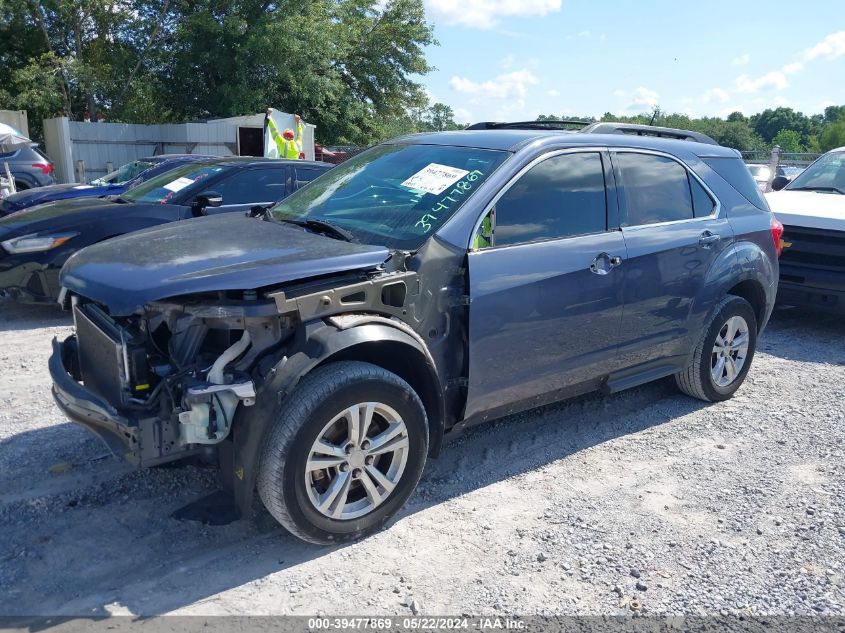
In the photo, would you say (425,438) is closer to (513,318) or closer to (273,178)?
(513,318)

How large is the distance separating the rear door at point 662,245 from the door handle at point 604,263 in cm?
12

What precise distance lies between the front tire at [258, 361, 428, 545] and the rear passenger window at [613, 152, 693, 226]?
6.66 feet

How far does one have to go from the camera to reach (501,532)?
3.61m

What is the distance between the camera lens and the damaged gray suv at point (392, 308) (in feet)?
10.2

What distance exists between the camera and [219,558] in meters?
3.32

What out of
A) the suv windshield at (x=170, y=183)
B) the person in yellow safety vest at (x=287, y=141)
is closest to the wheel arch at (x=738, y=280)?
the suv windshield at (x=170, y=183)

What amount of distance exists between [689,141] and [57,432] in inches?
187

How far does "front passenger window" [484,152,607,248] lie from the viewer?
3965 millimetres

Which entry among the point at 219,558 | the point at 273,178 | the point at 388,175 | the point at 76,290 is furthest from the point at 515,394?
the point at 273,178

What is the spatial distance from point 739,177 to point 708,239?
82 cm

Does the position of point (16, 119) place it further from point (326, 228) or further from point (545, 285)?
point (545, 285)

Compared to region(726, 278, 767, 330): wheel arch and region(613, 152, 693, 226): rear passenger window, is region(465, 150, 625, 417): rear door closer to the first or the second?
region(613, 152, 693, 226): rear passenger window

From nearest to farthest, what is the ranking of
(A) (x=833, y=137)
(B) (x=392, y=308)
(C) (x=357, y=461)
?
(C) (x=357, y=461), (B) (x=392, y=308), (A) (x=833, y=137)

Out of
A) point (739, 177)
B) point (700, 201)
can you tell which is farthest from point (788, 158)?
point (700, 201)
